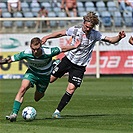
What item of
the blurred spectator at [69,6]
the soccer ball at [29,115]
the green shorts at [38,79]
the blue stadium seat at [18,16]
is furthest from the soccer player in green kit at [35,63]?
the blurred spectator at [69,6]

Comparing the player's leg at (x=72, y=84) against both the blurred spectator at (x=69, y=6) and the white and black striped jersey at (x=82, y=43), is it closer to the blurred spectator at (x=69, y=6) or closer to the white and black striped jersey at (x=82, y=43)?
the white and black striped jersey at (x=82, y=43)

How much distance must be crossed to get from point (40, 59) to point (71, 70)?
1.42 meters

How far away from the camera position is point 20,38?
25.8m

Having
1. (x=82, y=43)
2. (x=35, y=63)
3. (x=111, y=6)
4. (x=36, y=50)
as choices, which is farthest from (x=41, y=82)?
(x=111, y=6)

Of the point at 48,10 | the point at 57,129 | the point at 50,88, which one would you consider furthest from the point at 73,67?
the point at 48,10

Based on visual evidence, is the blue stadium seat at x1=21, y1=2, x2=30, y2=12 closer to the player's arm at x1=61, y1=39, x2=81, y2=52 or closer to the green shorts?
the player's arm at x1=61, y1=39, x2=81, y2=52

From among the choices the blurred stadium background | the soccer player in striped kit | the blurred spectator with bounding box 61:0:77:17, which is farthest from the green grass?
the blurred spectator with bounding box 61:0:77:17

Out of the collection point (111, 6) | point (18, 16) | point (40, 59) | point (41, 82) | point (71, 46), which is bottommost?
point (18, 16)

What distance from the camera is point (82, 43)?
478 inches

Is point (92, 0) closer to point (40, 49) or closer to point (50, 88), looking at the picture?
point (50, 88)

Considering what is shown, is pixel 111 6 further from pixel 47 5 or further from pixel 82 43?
pixel 82 43

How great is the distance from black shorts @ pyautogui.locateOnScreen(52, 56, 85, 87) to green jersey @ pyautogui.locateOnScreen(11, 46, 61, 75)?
0.91 m

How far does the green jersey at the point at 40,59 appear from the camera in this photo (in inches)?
432

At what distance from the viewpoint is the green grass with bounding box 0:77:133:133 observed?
9.93 m
